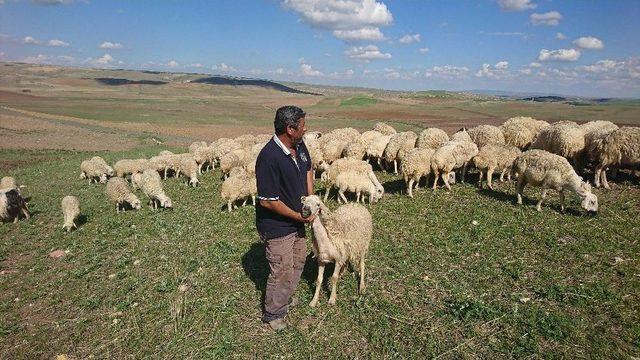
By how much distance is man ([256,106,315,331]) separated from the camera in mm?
6188

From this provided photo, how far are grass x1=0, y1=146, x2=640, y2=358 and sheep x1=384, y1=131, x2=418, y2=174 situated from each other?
4196 mm

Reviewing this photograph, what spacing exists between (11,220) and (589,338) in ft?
59.8

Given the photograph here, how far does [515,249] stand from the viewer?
9227 mm

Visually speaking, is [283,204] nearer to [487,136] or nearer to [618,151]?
[618,151]

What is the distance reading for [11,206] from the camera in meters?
14.5

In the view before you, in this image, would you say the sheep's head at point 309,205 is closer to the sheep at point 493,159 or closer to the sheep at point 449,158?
the sheep at point 449,158

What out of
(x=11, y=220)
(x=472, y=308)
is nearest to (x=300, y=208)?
(x=472, y=308)

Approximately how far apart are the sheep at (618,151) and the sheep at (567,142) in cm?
105

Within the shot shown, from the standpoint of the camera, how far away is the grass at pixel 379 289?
6613 mm

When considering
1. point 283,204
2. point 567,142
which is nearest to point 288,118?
point 283,204

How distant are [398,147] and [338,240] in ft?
34.5

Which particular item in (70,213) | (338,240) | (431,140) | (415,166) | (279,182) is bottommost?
(70,213)

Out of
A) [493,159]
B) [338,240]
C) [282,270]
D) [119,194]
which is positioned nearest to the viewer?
[282,270]

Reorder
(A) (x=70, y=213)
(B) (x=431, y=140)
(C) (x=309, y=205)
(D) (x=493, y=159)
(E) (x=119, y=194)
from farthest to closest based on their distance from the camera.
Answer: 1. (B) (x=431, y=140)
2. (E) (x=119, y=194)
3. (A) (x=70, y=213)
4. (D) (x=493, y=159)
5. (C) (x=309, y=205)
